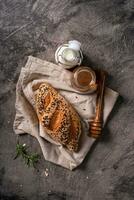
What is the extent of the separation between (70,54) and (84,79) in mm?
121

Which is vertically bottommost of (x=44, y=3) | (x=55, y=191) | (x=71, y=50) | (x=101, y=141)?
(x=55, y=191)

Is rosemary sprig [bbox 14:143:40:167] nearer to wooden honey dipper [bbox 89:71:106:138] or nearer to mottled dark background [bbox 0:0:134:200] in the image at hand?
mottled dark background [bbox 0:0:134:200]

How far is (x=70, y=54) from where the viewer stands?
57.8 inches

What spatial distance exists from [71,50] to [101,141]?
0.41m

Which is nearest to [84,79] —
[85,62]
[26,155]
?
[85,62]

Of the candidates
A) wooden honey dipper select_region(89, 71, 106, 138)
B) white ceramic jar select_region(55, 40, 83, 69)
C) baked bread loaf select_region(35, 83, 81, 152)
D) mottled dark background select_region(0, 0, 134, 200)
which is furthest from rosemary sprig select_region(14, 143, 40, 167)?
white ceramic jar select_region(55, 40, 83, 69)

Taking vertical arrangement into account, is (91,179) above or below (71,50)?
below

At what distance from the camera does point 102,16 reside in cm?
155

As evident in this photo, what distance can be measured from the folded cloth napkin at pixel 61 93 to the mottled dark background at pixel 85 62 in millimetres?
40

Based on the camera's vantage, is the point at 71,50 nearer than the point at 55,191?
Yes

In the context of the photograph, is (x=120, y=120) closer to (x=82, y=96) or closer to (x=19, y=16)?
(x=82, y=96)

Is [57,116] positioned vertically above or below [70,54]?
below

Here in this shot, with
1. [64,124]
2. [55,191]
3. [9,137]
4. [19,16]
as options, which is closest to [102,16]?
[19,16]

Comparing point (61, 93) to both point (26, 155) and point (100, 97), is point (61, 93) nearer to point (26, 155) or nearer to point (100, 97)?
point (100, 97)
